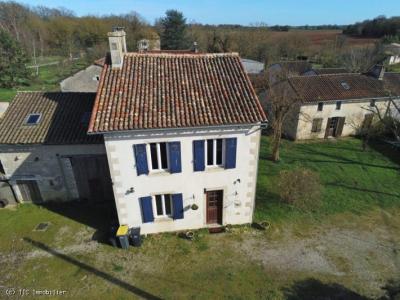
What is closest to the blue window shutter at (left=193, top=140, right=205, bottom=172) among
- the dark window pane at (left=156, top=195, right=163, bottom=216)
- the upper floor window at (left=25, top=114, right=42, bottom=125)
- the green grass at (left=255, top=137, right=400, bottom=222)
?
the dark window pane at (left=156, top=195, right=163, bottom=216)

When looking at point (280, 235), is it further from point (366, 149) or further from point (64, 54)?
point (64, 54)

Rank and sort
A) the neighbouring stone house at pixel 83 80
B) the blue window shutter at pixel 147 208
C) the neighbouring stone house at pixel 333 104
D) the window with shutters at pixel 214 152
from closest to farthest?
the window with shutters at pixel 214 152 < the blue window shutter at pixel 147 208 < the neighbouring stone house at pixel 333 104 < the neighbouring stone house at pixel 83 80

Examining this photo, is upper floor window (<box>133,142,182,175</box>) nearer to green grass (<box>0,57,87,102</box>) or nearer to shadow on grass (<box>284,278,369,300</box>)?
shadow on grass (<box>284,278,369,300</box>)

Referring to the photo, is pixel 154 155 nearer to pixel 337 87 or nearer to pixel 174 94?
pixel 174 94

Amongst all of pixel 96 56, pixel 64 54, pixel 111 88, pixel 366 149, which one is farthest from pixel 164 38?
pixel 111 88

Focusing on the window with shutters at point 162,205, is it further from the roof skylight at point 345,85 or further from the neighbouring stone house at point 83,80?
the neighbouring stone house at point 83,80

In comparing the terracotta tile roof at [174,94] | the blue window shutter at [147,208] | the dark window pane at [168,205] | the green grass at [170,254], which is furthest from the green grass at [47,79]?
the dark window pane at [168,205]
